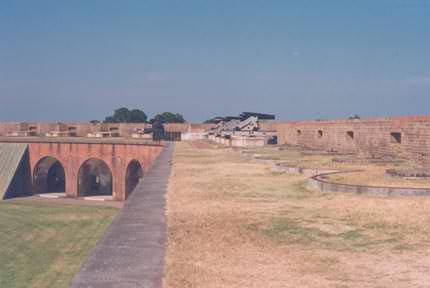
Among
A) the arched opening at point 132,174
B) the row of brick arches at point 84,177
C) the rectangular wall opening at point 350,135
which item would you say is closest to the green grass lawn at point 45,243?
the rectangular wall opening at point 350,135

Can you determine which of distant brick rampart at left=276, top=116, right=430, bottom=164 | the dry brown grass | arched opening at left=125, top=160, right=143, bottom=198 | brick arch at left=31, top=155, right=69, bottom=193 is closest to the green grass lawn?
the dry brown grass

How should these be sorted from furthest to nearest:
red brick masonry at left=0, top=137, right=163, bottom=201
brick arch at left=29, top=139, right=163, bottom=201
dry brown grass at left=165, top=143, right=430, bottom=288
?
red brick masonry at left=0, top=137, right=163, bottom=201 → brick arch at left=29, top=139, right=163, bottom=201 → dry brown grass at left=165, top=143, right=430, bottom=288

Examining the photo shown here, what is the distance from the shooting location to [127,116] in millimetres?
71750

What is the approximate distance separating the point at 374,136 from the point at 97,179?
21.9 meters

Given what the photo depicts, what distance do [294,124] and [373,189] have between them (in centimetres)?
1844

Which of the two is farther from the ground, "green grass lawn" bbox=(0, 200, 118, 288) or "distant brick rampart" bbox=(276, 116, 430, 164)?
"distant brick rampart" bbox=(276, 116, 430, 164)

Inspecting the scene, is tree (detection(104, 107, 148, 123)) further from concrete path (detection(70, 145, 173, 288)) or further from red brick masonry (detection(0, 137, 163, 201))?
concrete path (detection(70, 145, 173, 288))

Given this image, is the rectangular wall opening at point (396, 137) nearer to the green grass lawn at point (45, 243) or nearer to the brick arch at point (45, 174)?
the green grass lawn at point (45, 243)

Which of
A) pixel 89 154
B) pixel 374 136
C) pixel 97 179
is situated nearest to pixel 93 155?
pixel 89 154

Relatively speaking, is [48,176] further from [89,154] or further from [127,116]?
[127,116]

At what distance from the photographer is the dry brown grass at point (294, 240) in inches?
143

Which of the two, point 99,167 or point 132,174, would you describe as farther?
point 99,167

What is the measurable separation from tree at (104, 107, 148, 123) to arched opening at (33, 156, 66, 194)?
34994mm

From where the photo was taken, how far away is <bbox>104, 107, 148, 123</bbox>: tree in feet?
232
